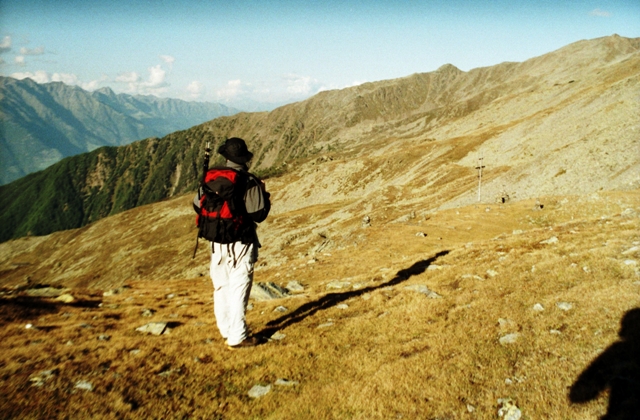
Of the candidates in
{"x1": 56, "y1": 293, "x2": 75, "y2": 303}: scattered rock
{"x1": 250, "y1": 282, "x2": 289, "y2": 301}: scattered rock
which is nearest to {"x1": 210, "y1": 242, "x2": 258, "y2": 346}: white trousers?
{"x1": 250, "y1": 282, "x2": 289, "y2": 301}: scattered rock

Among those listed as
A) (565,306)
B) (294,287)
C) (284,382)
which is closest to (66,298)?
(294,287)

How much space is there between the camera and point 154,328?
11.1 metres

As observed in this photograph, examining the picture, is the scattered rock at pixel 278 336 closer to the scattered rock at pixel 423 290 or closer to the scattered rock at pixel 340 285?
the scattered rock at pixel 423 290

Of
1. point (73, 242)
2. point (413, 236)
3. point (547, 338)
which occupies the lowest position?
point (73, 242)

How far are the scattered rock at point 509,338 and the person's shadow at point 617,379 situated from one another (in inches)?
65.4

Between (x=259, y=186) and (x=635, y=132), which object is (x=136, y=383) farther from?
(x=635, y=132)

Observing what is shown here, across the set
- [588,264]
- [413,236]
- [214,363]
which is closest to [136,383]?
[214,363]

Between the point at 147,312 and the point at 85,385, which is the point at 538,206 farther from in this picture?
the point at 85,385

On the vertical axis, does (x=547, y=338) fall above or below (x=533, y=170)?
above

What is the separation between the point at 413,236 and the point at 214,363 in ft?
93.4

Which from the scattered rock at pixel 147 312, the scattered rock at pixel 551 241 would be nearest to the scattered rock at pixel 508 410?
the scattered rock at pixel 147 312

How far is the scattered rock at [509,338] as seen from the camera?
26.2 feet

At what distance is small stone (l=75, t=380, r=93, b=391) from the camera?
683cm

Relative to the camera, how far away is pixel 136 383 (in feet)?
23.4
